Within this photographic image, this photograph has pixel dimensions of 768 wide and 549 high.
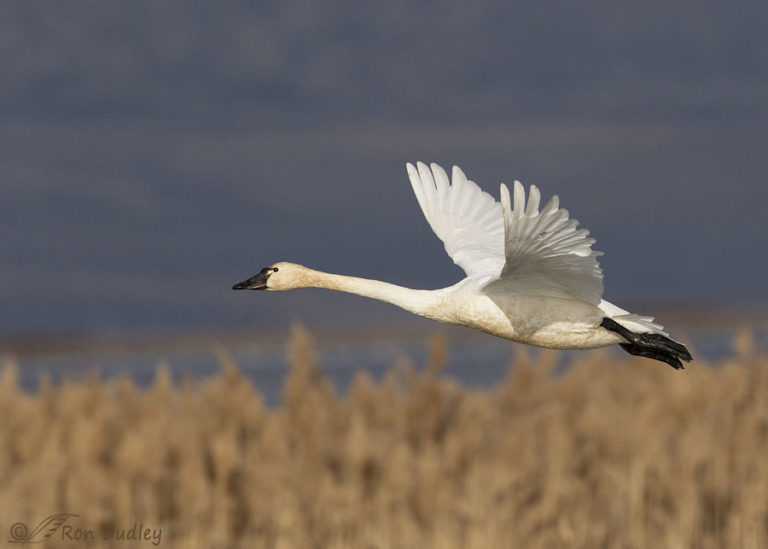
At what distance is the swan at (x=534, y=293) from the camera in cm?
369

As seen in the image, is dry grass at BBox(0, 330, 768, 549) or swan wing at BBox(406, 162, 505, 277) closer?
swan wing at BBox(406, 162, 505, 277)

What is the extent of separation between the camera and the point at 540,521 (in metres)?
9.51

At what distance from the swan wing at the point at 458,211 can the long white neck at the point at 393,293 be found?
1578mm

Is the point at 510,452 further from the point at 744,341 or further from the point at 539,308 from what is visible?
the point at 539,308

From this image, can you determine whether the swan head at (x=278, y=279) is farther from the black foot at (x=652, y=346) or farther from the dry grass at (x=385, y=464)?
the dry grass at (x=385, y=464)

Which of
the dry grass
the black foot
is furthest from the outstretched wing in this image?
the dry grass

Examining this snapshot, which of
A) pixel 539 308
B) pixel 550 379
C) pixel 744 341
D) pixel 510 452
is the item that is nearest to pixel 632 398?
pixel 550 379

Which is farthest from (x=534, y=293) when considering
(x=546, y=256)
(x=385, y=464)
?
(x=385, y=464)

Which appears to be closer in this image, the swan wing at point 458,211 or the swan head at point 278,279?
the swan head at point 278,279

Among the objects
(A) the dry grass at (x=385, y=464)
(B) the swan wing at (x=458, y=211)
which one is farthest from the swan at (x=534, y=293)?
(A) the dry grass at (x=385, y=464)

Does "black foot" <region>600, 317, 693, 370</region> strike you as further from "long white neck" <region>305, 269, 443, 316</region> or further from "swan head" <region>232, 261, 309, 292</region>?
"swan head" <region>232, 261, 309, 292</region>

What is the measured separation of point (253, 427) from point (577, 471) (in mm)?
3047

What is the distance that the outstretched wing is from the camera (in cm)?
378

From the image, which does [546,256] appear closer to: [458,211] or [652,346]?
[652,346]
